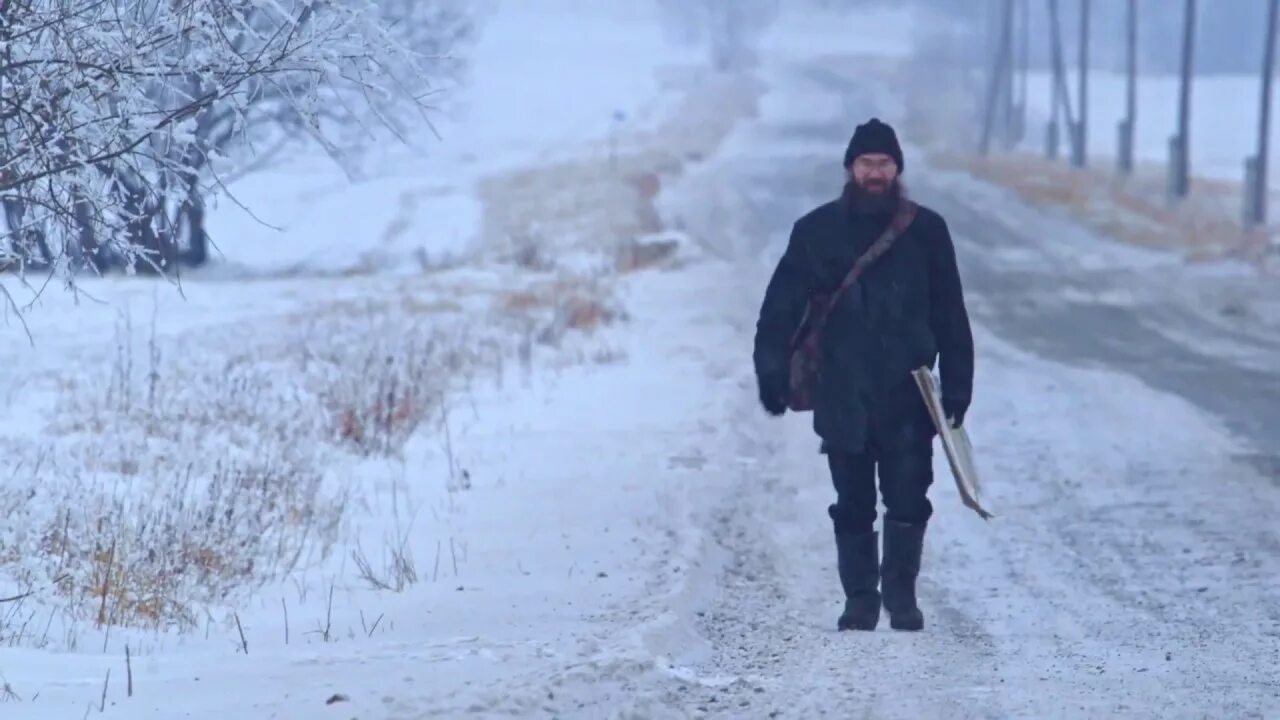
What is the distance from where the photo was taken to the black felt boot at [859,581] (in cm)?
628

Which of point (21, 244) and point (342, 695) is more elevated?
point (21, 244)

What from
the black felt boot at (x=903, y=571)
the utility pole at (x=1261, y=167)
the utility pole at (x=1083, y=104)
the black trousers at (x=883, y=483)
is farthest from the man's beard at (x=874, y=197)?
the utility pole at (x=1083, y=104)

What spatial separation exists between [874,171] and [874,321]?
0.54 meters

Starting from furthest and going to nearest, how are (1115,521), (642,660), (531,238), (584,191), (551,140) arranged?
(551,140)
(584,191)
(531,238)
(1115,521)
(642,660)

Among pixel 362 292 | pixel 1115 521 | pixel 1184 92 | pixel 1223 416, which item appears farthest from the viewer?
pixel 1184 92

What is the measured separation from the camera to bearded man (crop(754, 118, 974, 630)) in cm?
598

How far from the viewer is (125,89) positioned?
540cm

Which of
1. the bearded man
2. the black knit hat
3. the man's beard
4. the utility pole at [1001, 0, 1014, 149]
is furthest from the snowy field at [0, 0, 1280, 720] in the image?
the utility pole at [1001, 0, 1014, 149]

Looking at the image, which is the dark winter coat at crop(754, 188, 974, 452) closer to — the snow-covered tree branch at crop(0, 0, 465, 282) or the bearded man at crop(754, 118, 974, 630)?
the bearded man at crop(754, 118, 974, 630)

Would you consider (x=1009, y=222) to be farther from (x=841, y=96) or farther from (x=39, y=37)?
(x=841, y=96)

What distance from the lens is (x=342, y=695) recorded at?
5.07 m

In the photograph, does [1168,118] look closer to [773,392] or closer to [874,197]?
[874,197]

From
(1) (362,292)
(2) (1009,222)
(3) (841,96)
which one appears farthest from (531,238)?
(3) (841,96)

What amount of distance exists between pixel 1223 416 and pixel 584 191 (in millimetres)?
28264
